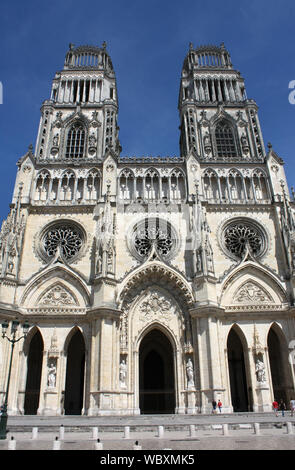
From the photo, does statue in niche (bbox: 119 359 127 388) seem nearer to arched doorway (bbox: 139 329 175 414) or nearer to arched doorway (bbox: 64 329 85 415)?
arched doorway (bbox: 139 329 175 414)

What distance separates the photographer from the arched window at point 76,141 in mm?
34000

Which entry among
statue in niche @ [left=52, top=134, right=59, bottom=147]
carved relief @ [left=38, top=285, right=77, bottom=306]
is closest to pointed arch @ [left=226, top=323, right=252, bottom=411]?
carved relief @ [left=38, top=285, right=77, bottom=306]

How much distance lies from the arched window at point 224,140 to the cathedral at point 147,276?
16cm

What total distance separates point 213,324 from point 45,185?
18333 millimetres

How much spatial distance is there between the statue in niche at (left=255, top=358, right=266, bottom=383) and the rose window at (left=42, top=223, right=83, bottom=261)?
15.4m

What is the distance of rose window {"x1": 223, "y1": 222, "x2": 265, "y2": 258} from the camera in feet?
92.4

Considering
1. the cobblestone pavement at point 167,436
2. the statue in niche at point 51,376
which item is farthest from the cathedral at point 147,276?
the cobblestone pavement at point 167,436

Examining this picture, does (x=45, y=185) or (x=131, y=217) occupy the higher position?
(x=45, y=185)

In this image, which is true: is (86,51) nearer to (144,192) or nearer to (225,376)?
(144,192)

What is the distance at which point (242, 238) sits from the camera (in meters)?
28.6

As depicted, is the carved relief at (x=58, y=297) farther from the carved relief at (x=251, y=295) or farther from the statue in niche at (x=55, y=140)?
the statue in niche at (x=55, y=140)

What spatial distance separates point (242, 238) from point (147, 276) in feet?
27.8

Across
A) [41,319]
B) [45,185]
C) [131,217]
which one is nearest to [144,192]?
[131,217]

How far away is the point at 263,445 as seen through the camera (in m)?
10.4
